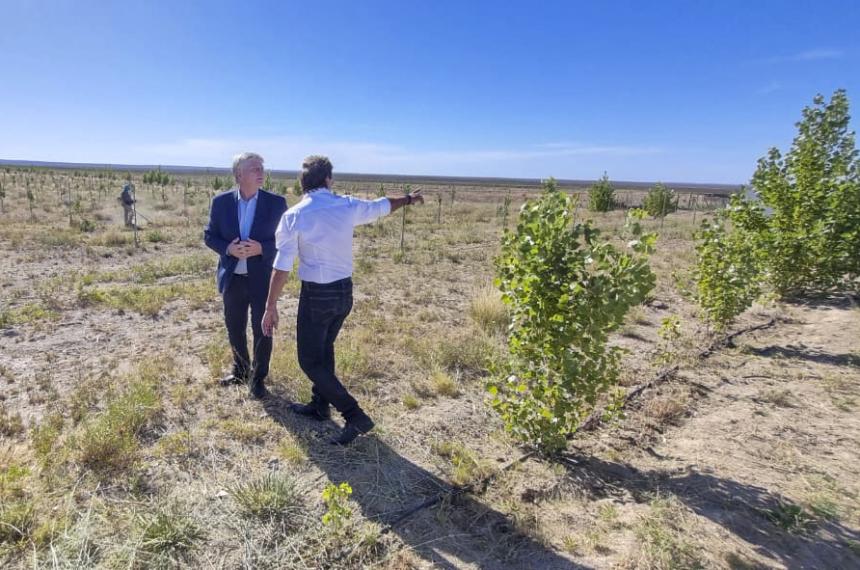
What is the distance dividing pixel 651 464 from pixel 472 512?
4.18ft

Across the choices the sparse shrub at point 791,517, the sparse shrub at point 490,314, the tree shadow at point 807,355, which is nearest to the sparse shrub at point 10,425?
the sparse shrub at point 490,314

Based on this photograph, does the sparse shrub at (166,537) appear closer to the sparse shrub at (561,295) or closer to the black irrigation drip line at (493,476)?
the black irrigation drip line at (493,476)

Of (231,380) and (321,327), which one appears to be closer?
(321,327)

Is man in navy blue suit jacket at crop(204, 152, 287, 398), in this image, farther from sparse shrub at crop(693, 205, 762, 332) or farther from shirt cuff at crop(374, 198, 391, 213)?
sparse shrub at crop(693, 205, 762, 332)

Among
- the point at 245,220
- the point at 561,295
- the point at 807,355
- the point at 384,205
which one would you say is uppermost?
the point at 384,205

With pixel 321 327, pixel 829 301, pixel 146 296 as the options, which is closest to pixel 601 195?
pixel 829 301

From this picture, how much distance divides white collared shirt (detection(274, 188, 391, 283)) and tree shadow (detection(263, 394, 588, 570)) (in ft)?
3.85

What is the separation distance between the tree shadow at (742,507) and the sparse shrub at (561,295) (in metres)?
0.32

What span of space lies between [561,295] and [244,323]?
2.44 m

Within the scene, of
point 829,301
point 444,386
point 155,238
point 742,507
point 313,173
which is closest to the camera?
point 742,507

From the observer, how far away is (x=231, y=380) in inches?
155

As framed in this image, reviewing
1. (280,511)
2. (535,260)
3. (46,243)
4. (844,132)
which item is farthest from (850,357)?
(46,243)

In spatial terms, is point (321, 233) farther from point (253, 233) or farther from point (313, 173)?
point (253, 233)

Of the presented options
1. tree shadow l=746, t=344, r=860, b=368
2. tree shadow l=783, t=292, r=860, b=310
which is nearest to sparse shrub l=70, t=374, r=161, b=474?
tree shadow l=746, t=344, r=860, b=368
